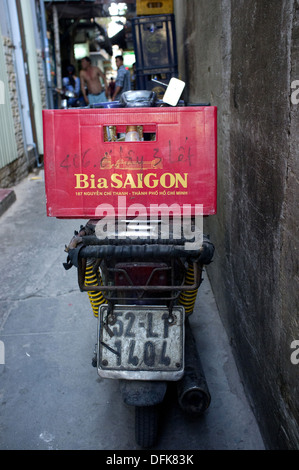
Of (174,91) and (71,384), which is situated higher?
(174,91)

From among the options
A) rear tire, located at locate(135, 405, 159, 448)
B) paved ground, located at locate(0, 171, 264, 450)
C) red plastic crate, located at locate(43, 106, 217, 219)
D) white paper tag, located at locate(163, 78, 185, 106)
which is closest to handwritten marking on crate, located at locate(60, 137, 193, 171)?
red plastic crate, located at locate(43, 106, 217, 219)

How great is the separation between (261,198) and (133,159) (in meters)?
0.74

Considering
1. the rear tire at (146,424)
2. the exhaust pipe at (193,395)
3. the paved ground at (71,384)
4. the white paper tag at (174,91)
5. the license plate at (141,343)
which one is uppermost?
the white paper tag at (174,91)

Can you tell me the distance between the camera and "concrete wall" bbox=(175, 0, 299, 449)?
5.95 feet

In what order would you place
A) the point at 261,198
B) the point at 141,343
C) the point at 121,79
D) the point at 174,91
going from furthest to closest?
the point at 121,79
the point at 174,91
the point at 141,343
the point at 261,198

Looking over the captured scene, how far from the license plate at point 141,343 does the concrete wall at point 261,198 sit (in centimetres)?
47

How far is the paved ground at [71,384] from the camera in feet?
8.27

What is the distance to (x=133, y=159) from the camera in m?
2.49

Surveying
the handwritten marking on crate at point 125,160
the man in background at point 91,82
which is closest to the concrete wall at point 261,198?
the handwritten marking on crate at point 125,160

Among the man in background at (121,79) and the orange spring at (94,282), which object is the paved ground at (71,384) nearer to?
the orange spring at (94,282)

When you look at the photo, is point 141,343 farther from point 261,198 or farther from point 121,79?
point 121,79

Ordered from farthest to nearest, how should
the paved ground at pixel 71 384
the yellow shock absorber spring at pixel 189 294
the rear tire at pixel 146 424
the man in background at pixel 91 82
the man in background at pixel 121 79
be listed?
the man in background at pixel 91 82, the man in background at pixel 121 79, the yellow shock absorber spring at pixel 189 294, the paved ground at pixel 71 384, the rear tire at pixel 146 424

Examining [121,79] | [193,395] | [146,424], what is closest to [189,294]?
[193,395]

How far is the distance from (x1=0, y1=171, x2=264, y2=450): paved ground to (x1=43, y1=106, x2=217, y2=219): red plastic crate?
1248 millimetres
